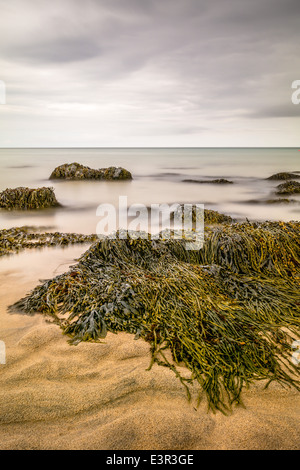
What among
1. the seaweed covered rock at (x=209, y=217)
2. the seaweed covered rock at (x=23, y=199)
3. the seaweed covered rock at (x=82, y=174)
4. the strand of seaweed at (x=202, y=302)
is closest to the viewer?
the strand of seaweed at (x=202, y=302)

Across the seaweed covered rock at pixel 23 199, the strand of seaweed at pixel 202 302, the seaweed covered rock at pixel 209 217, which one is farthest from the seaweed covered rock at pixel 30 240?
the seaweed covered rock at pixel 23 199

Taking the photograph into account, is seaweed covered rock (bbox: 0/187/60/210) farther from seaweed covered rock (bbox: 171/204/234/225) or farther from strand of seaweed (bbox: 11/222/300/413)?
strand of seaweed (bbox: 11/222/300/413)

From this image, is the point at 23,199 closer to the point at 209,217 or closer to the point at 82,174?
the point at 209,217

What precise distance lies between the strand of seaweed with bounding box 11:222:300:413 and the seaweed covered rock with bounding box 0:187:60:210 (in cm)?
410

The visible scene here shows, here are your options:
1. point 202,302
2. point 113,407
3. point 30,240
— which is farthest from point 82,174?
point 113,407

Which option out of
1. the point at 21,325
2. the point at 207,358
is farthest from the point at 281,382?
the point at 21,325

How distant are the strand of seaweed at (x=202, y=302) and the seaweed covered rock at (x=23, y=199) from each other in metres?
4.10

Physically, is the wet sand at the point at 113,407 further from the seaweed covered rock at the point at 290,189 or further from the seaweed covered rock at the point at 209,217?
the seaweed covered rock at the point at 290,189

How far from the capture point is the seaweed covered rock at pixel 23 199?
6.46 meters

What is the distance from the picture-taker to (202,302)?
2.23 m

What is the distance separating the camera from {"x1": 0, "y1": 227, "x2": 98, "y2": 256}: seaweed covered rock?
3.90 metres

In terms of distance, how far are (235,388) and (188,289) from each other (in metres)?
0.87

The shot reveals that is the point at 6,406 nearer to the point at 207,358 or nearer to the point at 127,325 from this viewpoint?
the point at 127,325
